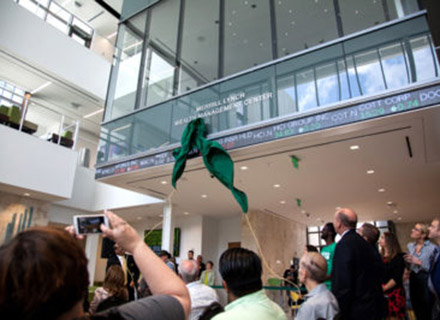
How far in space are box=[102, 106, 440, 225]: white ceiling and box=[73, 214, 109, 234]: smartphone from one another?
397 cm

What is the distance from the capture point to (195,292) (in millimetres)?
2469

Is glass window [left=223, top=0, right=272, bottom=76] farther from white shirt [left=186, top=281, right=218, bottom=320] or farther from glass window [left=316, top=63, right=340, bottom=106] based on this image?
white shirt [left=186, top=281, right=218, bottom=320]

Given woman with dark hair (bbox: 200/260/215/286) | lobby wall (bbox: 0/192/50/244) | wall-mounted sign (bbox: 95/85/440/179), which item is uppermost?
wall-mounted sign (bbox: 95/85/440/179)

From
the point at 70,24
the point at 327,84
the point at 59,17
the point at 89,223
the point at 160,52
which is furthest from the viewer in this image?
the point at 70,24

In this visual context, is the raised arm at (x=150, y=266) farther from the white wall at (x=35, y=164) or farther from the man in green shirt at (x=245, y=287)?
the white wall at (x=35, y=164)

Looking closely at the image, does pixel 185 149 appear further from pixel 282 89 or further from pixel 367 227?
pixel 367 227

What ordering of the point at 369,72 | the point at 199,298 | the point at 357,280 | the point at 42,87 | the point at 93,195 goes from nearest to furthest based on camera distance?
the point at 357,280 → the point at 199,298 → the point at 369,72 → the point at 42,87 → the point at 93,195

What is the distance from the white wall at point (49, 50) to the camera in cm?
846

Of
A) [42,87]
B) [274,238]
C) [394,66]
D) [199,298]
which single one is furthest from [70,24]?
[199,298]

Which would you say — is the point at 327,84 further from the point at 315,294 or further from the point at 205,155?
the point at 315,294

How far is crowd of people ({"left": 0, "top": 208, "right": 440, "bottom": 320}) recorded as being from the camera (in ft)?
2.07

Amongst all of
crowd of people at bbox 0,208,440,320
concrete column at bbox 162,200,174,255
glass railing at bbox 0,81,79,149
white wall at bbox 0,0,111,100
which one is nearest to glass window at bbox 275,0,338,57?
crowd of people at bbox 0,208,440,320

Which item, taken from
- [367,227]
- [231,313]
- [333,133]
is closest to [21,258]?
[231,313]

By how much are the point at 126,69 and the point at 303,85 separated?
4444 millimetres
